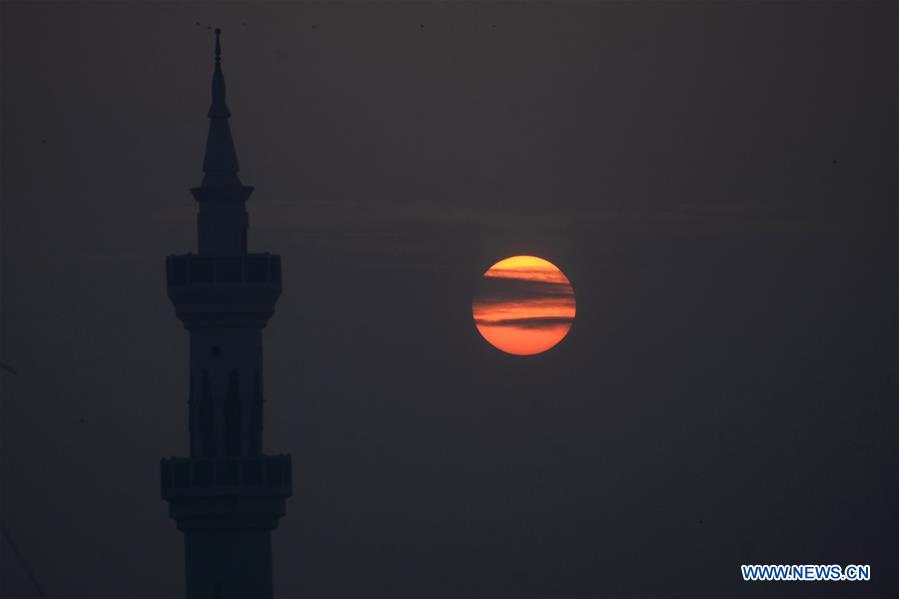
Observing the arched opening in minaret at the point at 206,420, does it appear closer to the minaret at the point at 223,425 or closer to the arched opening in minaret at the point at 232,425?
the minaret at the point at 223,425

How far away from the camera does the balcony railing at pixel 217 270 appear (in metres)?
130

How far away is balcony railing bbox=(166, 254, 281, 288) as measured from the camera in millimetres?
130250

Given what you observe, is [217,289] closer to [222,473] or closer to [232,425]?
[232,425]

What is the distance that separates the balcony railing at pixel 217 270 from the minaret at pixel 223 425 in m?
0.04

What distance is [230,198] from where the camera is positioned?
5177 inches

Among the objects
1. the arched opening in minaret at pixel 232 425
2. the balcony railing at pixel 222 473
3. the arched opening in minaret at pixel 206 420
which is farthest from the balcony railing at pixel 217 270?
the balcony railing at pixel 222 473

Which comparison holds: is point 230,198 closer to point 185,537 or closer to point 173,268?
point 173,268

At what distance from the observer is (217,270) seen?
130250 millimetres

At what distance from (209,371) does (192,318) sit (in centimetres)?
205

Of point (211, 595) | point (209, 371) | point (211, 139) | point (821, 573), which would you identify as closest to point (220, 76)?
point (211, 139)

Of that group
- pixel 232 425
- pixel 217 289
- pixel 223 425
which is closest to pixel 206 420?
pixel 223 425

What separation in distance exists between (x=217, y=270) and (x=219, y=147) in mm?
4843

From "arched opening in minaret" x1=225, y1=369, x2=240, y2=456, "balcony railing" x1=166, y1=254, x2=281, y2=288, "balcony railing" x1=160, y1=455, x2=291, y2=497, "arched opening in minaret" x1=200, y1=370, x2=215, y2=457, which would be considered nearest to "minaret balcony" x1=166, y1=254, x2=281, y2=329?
"balcony railing" x1=166, y1=254, x2=281, y2=288

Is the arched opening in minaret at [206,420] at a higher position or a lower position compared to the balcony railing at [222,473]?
→ higher
